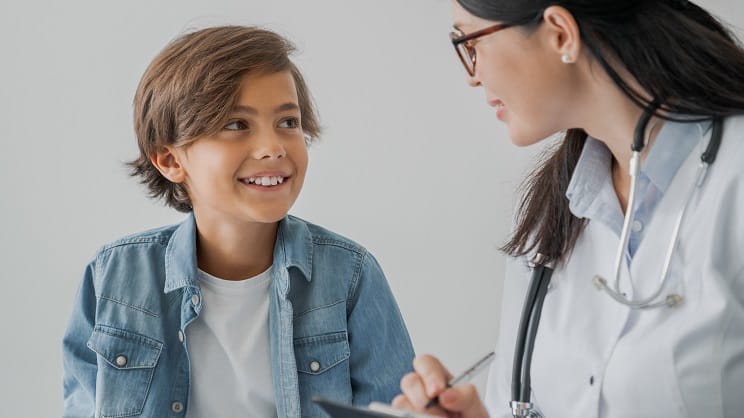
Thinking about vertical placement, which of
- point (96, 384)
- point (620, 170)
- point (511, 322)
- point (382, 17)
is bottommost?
point (96, 384)

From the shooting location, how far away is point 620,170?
128cm

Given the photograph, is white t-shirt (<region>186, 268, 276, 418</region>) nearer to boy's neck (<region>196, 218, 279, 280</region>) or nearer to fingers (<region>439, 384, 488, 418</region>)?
boy's neck (<region>196, 218, 279, 280</region>)

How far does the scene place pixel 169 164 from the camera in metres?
1.58

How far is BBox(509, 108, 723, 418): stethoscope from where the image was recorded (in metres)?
1.10

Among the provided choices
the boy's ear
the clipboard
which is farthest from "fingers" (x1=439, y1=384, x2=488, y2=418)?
the boy's ear

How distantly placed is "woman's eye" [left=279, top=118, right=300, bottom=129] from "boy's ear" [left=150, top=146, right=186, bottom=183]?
0.20 metres

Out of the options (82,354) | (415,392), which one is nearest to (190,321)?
(82,354)

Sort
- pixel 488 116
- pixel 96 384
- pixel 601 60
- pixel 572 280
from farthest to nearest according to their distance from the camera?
pixel 488 116, pixel 96 384, pixel 572 280, pixel 601 60

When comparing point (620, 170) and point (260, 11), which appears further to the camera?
point (260, 11)

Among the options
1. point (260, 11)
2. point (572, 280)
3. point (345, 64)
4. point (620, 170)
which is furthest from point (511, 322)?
point (260, 11)

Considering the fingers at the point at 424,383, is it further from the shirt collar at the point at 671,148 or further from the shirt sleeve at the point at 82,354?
the shirt sleeve at the point at 82,354

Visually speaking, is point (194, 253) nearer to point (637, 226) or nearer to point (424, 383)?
point (424, 383)

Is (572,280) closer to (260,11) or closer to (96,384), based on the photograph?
(96,384)

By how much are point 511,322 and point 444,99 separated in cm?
79
